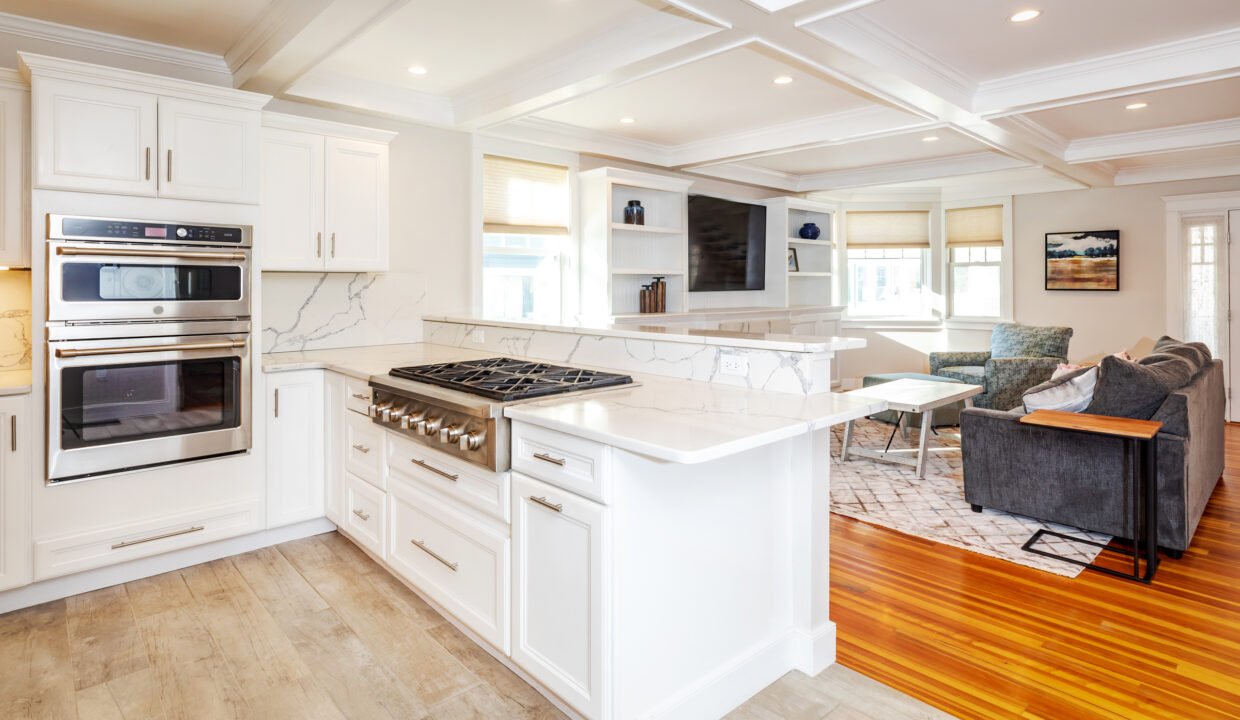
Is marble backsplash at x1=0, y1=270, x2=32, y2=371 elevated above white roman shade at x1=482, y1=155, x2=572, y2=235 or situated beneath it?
situated beneath

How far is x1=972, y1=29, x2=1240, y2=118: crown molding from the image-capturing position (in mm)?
3389

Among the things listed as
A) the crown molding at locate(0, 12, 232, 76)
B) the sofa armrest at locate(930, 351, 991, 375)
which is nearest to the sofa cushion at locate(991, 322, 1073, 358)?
the sofa armrest at locate(930, 351, 991, 375)

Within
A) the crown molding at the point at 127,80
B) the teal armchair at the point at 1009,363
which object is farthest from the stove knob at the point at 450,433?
the teal armchair at the point at 1009,363

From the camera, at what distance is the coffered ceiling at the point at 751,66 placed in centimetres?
299

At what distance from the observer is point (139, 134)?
2.86m

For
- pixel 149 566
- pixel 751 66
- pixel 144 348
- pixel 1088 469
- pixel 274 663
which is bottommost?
pixel 274 663

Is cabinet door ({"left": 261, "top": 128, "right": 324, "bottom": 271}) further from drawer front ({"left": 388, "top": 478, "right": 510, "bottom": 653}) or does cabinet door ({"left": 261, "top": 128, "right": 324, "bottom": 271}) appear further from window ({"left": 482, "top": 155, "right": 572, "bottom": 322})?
drawer front ({"left": 388, "top": 478, "right": 510, "bottom": 653})

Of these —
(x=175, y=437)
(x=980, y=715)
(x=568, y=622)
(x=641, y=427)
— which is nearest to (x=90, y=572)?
(x=175, y=437)

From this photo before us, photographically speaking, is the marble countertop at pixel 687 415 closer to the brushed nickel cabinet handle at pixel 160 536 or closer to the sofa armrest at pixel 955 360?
the brushed nickel cabinet handle at pixel 160 536

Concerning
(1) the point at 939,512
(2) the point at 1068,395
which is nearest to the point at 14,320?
(1) the point at 939,512

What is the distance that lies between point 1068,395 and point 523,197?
356 centimetres

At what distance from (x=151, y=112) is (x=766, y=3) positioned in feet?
8.24

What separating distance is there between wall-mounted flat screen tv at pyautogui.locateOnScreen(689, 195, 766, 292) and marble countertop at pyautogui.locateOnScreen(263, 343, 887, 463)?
3.69 m

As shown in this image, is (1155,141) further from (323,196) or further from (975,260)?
(323,196)
